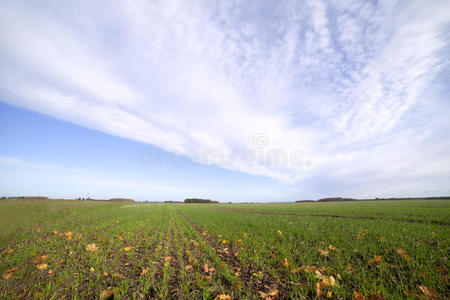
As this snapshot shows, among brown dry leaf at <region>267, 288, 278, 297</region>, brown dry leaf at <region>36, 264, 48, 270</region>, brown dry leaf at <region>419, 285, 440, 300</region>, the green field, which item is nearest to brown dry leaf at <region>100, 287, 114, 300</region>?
the green field

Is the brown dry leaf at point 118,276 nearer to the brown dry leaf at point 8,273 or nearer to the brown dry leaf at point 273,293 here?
the brown dry leaf at point 8,273

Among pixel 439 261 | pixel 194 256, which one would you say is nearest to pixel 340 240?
pixel 439 261

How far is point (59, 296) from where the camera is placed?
3285 millimetres

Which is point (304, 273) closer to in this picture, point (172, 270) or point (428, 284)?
point (428, 284)

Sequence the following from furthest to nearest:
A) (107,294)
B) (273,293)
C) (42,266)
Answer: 1. (42,266)
2. (107,294)
3. (273,293)

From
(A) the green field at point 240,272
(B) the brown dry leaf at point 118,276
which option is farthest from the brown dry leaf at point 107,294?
(B) the brown dry leaf at point 118,276

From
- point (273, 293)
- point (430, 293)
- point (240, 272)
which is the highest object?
point (430, 293)

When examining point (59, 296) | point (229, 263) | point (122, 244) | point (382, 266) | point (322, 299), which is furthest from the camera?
point (122, 244)

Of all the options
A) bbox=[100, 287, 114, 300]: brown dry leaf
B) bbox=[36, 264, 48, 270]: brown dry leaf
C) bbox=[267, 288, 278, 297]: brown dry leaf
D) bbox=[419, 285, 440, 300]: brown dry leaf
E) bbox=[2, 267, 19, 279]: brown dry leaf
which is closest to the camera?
bbox=[419, 285, 440, 300]: brown dry leaf

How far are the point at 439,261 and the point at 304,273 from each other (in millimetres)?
3265

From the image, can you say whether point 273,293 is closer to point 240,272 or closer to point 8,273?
point 240,272

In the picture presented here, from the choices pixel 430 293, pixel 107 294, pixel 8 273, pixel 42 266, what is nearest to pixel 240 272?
pixel 107 294

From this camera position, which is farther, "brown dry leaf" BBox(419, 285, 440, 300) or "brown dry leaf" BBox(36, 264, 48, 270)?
"brown dry leaf" BBox(36, 264, 48, 270)

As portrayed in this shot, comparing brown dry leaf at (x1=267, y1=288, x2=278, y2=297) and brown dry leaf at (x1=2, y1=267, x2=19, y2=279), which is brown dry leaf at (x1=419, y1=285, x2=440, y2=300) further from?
A: brown dry leaf at (x1=2, y1=267, x2=19, y2=279)
